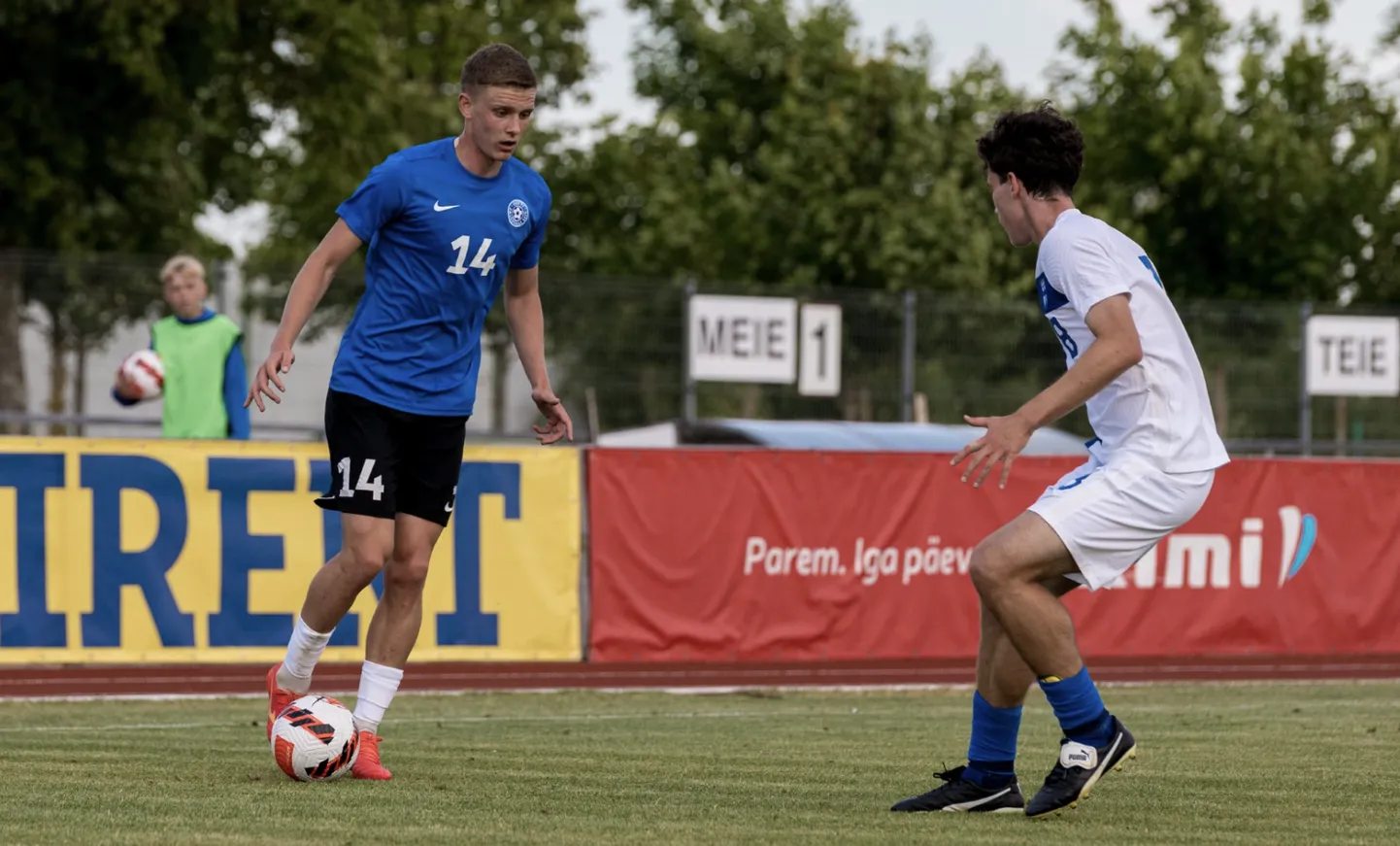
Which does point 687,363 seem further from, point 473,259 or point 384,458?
point 384,458

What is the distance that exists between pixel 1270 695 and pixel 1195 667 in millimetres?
2160

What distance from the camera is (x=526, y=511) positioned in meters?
13.0

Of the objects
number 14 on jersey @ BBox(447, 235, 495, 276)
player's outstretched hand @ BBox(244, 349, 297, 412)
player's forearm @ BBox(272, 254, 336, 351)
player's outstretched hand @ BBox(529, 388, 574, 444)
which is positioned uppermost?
number 14 on jersey @ BBox(447, 235, 495, 276)

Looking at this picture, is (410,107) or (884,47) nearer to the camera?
(410,107)

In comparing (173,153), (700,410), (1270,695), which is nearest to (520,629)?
(1270,695)

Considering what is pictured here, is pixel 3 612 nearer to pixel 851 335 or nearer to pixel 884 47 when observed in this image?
pixel 851 335

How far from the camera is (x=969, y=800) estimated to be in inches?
234

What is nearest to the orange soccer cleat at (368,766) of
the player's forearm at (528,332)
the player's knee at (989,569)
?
the player's forearm at (528,332)

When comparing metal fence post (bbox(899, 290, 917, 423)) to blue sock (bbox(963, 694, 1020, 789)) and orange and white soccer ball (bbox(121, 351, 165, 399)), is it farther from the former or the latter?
blue sock (bbox(963, 694, 1020, 789))

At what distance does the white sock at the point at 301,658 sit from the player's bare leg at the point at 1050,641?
2.30 metres

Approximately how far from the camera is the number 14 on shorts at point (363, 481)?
664cm

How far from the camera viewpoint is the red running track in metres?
11.8

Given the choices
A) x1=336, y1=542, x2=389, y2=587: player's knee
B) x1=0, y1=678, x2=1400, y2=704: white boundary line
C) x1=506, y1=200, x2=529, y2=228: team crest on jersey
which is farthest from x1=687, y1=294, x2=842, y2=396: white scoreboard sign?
x1=336, y1=542, x2=389, y2=587: player's knee

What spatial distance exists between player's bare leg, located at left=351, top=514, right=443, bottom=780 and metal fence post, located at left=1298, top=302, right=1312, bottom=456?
1626 centimetres
